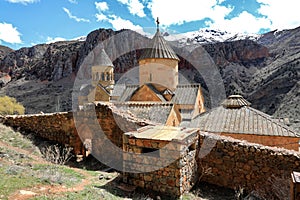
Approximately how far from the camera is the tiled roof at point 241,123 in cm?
789

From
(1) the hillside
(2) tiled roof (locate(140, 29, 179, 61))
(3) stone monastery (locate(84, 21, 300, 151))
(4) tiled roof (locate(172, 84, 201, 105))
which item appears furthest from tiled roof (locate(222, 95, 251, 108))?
(2) tiled roof (locate(140, 29, 179, 61))

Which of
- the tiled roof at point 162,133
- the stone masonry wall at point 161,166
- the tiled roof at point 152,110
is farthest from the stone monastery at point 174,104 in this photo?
the stone masonry wall at point 161,166

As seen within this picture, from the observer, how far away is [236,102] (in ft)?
31.7

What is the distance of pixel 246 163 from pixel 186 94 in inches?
430

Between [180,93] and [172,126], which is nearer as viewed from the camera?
[172,126]

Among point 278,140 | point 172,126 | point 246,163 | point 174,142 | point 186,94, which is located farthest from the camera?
point 186,94

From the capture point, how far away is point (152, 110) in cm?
929

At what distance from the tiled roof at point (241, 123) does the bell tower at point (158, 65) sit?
619 centimetres

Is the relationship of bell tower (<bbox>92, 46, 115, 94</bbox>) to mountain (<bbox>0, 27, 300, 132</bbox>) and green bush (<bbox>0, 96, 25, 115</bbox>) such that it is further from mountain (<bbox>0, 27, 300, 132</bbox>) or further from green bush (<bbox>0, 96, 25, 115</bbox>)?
mountain (<bbox>0, 27, 300, 132</bbox>)

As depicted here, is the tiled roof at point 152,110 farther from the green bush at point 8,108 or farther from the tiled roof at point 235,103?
the green bush at point 8,108

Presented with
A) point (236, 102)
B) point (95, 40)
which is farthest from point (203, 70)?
point (236, 102)

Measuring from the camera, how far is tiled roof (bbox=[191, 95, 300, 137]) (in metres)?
7.89

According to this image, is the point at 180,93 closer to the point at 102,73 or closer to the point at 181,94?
the point at 181,94

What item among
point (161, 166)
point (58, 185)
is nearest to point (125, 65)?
point (161, 166)
